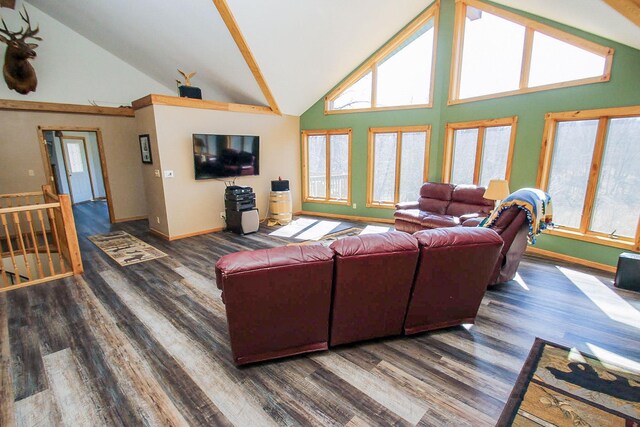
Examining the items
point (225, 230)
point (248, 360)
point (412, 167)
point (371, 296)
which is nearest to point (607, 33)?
point (412, 167)

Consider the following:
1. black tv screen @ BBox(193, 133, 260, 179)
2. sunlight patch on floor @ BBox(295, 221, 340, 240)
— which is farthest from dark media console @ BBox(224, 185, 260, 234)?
sunlight patch on floor @ BBox(295, 221, 340, 240)

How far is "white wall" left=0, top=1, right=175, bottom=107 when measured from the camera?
5.41 meters

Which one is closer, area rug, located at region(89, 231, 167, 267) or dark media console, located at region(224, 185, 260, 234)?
area rug, located at region(89, 231, 167, 267)

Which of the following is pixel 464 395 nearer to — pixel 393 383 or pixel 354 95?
pixel 393 383

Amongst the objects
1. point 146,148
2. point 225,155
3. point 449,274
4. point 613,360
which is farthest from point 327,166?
point 613,360

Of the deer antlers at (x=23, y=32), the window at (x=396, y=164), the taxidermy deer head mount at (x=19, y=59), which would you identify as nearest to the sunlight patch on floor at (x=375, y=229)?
the window at (x=396, y=164)

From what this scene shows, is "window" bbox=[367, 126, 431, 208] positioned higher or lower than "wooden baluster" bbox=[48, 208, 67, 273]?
higher

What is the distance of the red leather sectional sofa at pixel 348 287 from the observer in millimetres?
1835

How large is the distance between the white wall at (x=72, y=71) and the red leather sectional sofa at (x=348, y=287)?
21.4 feet

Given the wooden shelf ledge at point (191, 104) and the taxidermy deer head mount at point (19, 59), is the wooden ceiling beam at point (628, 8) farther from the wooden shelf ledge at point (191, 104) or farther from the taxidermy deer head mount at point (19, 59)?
the taxidermy deer head mount at point (19, 59)

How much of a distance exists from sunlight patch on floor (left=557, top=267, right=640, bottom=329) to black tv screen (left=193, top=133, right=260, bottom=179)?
18.0 feet

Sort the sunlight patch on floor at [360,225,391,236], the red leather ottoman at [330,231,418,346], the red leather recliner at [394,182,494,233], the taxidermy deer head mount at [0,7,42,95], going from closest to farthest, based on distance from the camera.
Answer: the red leather ottoman at [330,231,418,346]
the red leather recliner at [394,182,494,233]
the taxidermy deer head mount at [0,7,42,95]
the sunlight patch on floor at [360,225,391,236]

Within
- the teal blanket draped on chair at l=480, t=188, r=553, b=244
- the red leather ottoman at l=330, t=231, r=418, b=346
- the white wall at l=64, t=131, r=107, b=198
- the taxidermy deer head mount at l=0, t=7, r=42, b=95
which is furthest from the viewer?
the white wall at l=64, t=131, r=107, b=198

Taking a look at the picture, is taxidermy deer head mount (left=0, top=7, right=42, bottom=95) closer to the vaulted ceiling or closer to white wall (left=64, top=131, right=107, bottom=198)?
the vaulted ceiling
